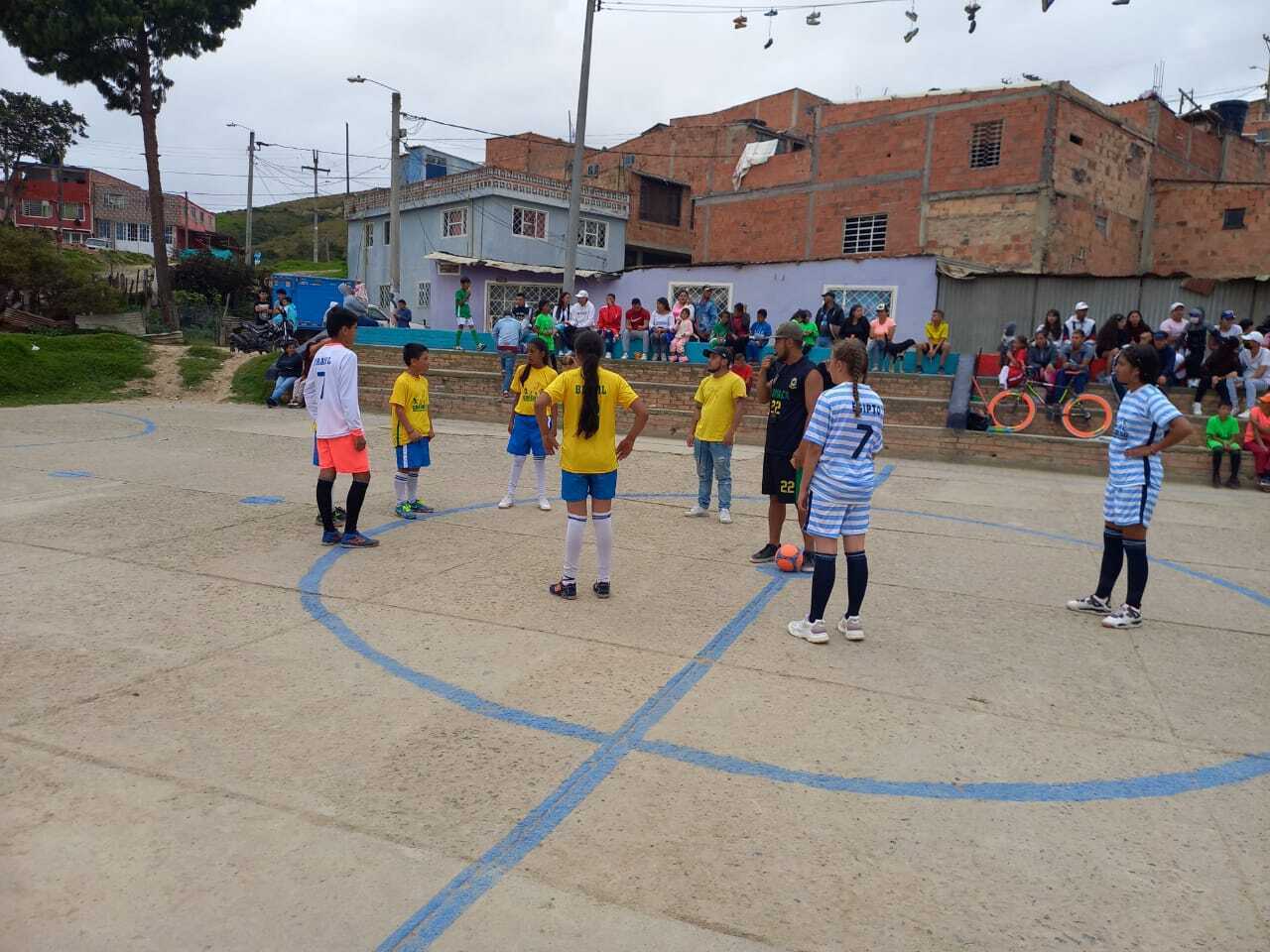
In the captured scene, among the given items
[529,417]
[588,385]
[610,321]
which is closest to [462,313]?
[610,321]

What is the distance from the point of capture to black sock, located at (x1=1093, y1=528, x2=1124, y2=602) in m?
5.93

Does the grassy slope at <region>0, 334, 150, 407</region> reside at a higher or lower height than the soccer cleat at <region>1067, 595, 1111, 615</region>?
higher

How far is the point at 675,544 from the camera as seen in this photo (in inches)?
305

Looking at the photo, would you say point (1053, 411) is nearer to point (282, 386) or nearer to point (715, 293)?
point (715, 293)

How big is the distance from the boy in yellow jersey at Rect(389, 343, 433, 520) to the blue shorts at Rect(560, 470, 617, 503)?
8.82 feet

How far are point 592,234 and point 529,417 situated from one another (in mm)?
29249

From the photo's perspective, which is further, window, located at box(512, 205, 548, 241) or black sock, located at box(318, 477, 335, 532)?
window, located at box(512, 205, 548, 241)

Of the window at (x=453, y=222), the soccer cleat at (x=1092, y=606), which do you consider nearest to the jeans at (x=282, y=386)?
the soccer cleat at (x=1092, y=606)

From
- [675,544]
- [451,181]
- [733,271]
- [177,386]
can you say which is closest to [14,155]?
[451,181]

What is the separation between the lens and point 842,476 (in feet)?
17.1

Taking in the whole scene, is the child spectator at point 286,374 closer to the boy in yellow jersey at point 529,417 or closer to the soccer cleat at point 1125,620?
the boy in yellow jersey at point 529,417

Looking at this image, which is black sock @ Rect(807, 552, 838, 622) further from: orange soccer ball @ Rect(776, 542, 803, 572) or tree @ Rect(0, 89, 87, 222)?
tree @ Rect(0, 89, 87, 222)

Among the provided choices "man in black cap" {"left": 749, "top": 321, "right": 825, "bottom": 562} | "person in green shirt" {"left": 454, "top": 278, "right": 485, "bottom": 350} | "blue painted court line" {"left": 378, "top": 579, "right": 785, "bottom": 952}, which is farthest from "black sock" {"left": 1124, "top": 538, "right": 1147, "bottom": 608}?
"person in green shirt" {"left": 454, "top": 278, "right": 485, "bottom": 350}

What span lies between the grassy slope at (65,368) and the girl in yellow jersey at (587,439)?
15.8 meters
